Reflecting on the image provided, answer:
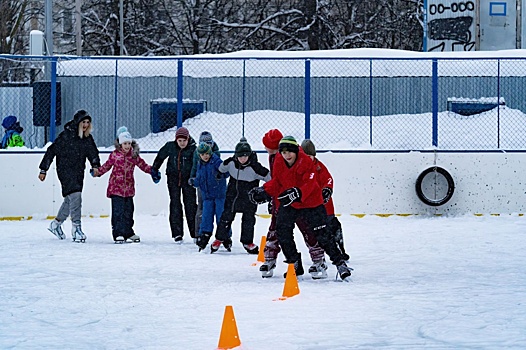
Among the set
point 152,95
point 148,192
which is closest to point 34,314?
point 148,192

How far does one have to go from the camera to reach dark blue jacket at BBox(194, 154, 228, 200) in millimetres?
11438

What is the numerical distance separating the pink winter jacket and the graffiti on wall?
19.6m

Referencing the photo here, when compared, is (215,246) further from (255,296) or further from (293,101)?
(293,101)

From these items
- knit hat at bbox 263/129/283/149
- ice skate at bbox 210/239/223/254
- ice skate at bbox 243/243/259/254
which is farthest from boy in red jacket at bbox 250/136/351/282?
ice skate at bbox 210/239/223/254

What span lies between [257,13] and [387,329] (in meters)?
33.4

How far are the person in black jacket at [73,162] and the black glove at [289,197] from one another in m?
4.41

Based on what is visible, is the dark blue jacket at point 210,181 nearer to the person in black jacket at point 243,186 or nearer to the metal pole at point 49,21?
the person in black jacket at point 243,186

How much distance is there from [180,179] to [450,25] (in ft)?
65.5

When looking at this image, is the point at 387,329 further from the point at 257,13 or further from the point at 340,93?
the point at 257,13

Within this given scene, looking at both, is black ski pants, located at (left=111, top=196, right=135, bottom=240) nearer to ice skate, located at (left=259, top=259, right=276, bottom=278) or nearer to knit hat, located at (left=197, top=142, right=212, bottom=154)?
knit hat, located at (left=197, top=142, right=212, bottom=154)

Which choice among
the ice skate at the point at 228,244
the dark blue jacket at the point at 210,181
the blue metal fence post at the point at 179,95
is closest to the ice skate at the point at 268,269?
the ice skate at the point at 228,244

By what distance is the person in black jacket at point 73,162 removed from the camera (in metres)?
12.3

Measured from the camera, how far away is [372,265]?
9.97 m

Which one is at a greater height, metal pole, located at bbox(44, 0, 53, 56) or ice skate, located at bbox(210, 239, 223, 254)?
metal pole, located at bbox(44, 0, 53, 56)
